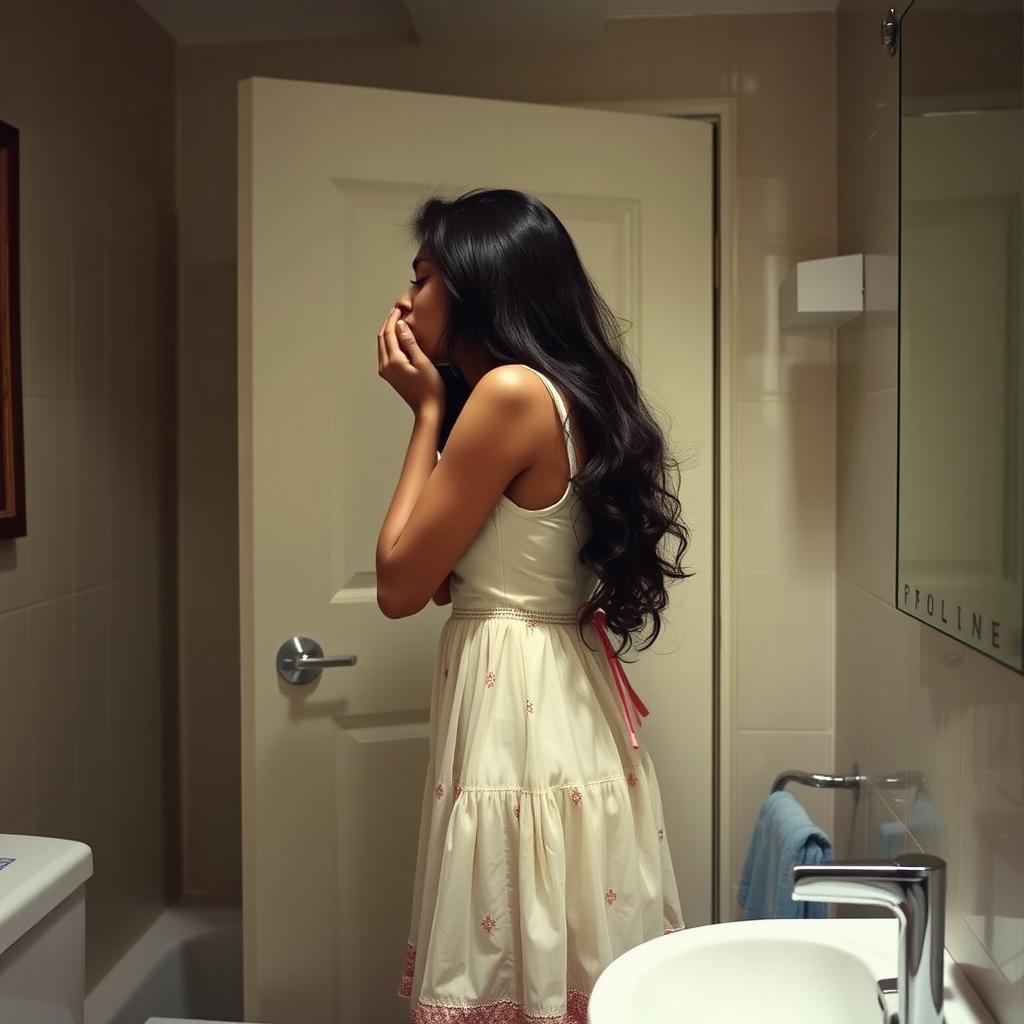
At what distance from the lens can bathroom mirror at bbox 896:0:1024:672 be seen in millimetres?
809

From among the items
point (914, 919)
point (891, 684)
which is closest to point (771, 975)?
point (914, 919)

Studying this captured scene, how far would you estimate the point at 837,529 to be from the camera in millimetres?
1767

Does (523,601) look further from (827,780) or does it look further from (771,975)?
(827,780)

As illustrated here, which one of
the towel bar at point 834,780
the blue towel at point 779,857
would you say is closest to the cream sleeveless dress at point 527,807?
the blue towel at point 779,857

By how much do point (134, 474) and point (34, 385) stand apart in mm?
367

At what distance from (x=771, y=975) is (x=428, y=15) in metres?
1.56

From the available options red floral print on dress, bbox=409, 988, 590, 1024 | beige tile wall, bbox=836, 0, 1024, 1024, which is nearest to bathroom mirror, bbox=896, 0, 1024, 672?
beige tile wall, bbox=836, 0, 1024, 1024

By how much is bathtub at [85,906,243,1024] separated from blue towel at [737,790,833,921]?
3.37 feet

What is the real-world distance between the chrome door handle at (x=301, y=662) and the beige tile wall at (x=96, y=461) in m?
0.39

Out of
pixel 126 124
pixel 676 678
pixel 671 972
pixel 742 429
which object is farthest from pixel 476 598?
pixel 126 124

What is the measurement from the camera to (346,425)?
1.62 metres

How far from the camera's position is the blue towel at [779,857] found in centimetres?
143

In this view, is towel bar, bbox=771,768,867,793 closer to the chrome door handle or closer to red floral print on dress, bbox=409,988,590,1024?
red floral print on dress, bbox=409,988,590,1024

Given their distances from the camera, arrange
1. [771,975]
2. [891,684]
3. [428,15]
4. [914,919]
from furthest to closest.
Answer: [428,15] → [891,684] → [771,975] → [914,919]
